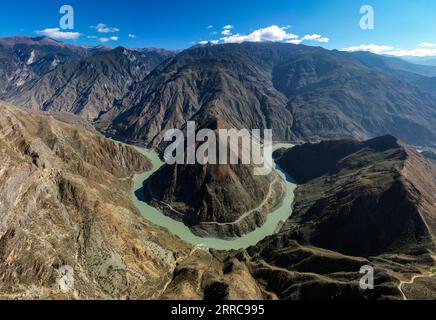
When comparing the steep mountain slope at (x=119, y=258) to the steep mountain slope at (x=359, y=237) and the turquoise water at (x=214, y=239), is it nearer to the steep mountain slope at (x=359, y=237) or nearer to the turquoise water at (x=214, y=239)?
the steep mountain slope at (x=359, y=237)

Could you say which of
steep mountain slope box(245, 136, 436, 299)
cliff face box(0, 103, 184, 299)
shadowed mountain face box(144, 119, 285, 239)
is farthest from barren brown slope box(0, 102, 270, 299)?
shadowed mountain face box(144, 119, 285, 239)

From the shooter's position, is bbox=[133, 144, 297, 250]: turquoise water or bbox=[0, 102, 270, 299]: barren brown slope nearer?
bbox=[0, 102, 270, 299]: barren brown slope

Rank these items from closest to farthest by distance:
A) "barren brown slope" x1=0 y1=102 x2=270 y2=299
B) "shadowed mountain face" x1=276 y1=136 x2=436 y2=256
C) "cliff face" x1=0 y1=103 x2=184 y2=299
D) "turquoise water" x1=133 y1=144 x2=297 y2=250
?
"cliff face" x1=0 y1=103 x2=184 y2=299
"barren brown slope" x1=0 y1=102 x2=270 y2=299
"shadowed mountain face" x1=276 y1=136 x2=436 y2=256
"turquoise water" x1=133 y1=144 x2=297 y2=250

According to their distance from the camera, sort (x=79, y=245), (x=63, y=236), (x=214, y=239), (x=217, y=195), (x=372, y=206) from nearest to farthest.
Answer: (x=63, y=236) < (x=79, y=245) < (x=372, y=206) < (x=214, y=239) < (x=217, y=195)

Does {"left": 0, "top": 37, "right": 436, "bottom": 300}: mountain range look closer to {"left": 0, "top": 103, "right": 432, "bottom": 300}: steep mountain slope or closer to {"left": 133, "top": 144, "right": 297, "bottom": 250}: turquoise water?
{"left": 0, "top": 103, "right": 432, "bottom": 300}: steep mountain slope

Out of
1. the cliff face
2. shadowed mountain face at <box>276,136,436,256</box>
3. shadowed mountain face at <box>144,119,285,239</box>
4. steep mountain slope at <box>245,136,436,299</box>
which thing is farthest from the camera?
shadowed mountain face at <box>144,119,285,239</box>

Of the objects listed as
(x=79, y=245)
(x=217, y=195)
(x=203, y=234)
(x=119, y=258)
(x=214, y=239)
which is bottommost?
(x=214, y=239)

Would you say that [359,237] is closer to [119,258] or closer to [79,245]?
[119,258]

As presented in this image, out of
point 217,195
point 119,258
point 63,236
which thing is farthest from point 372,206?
point 63,236

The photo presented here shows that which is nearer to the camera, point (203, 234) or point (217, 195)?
point (203, 234)
